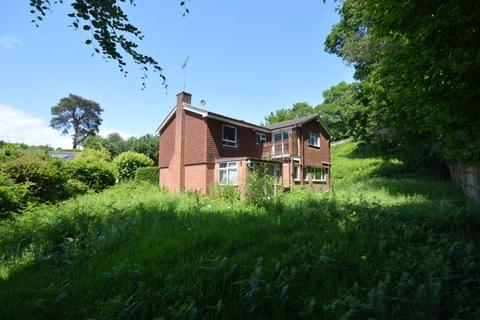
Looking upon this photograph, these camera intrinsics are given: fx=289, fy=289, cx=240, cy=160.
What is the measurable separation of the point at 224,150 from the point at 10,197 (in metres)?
12.7

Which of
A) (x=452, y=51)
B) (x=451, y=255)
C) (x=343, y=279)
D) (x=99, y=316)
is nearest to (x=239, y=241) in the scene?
(x=343, y=279)

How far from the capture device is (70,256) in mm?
5121

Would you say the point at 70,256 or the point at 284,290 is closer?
the point at 284,290

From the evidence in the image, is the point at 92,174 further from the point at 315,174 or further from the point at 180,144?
the point at 315,174

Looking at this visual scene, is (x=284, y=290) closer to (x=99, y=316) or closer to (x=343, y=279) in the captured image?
(x=343, y=279)

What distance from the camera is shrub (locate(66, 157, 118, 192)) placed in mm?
20812

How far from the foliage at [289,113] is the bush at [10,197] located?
5452 cm

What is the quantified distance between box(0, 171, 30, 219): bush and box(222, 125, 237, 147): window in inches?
476

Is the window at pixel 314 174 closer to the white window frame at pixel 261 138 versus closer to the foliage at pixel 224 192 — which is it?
the white window frame at pixel 261 138

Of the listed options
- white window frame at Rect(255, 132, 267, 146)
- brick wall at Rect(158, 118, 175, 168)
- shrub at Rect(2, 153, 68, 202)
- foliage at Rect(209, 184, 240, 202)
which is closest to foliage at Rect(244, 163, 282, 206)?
foliage at Rect(209, 184, 240, 202)

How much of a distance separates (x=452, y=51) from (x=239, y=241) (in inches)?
198

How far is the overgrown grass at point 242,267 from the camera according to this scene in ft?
11.3

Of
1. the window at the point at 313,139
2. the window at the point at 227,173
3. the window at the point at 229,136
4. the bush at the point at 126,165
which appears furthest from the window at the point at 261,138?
the bush at the point at 126,165

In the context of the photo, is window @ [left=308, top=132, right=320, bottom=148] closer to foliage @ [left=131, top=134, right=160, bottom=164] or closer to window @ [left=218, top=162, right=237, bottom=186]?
window @ [left=218, top=162, right=237, bottom=186]
